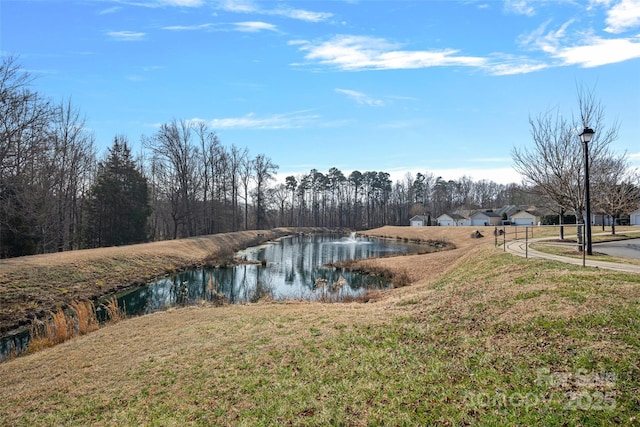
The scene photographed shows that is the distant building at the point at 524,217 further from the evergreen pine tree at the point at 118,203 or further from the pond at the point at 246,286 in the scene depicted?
the evergreen pine tree at the point at 118,203

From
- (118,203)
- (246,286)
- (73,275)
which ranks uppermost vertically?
(118,203)

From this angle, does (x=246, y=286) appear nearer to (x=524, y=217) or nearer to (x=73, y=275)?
(x=73, y=275)

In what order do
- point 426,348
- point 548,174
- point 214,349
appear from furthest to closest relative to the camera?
point 548,174
point 214,349
point 426,348

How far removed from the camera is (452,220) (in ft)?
Answer: 232

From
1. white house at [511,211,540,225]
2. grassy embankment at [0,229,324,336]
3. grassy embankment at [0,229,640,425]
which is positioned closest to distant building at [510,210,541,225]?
white house at [511,211,540,225]

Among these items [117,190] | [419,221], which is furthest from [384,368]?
[419,221]

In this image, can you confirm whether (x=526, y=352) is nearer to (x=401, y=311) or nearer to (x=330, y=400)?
(x=330, y=400)

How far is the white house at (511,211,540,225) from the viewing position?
5625cm

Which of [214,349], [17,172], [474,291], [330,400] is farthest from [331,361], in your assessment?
[17,172]

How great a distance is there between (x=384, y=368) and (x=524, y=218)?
2442 inches

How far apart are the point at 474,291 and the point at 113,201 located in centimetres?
3402

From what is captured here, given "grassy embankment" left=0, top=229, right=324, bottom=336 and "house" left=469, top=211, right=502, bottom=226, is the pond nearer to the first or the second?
"grassy embankment" left=0, top=229, right=324, bottom=336

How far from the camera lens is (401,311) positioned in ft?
27.7

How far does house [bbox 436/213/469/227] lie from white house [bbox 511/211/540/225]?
957 cm
